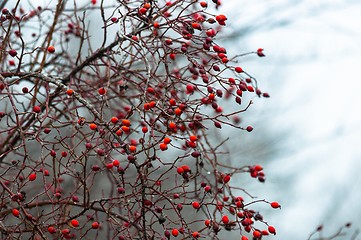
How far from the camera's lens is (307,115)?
36.1 ft

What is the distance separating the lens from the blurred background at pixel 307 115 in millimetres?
8695

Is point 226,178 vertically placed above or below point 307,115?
below

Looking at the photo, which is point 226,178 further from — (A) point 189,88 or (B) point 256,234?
(A) point 189,88

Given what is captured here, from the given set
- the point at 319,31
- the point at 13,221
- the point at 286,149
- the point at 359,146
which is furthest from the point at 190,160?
the point at 359,146

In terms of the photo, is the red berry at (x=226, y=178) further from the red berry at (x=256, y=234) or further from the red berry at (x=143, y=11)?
the red berry at (x=143, y=11)

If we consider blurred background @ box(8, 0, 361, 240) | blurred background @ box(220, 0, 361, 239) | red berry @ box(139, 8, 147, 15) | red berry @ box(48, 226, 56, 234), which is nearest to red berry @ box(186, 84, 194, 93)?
red berry @ box(139, 8, 147, 15)

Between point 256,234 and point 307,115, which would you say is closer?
point 256,234

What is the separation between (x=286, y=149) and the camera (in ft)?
34.5

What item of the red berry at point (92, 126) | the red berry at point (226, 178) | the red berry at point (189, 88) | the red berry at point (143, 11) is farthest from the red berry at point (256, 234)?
the red berry at point (143, 11)

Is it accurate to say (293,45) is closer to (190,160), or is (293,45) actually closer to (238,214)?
(190,160)

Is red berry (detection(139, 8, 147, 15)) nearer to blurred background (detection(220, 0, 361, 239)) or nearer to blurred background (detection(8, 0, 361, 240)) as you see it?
blurred background (detection(8, 0, 361, 240))

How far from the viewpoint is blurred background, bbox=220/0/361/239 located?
28.5ft

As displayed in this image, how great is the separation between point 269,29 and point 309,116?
10.9ft

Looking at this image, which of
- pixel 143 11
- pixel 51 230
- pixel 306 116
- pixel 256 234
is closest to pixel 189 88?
pixel 143 11
